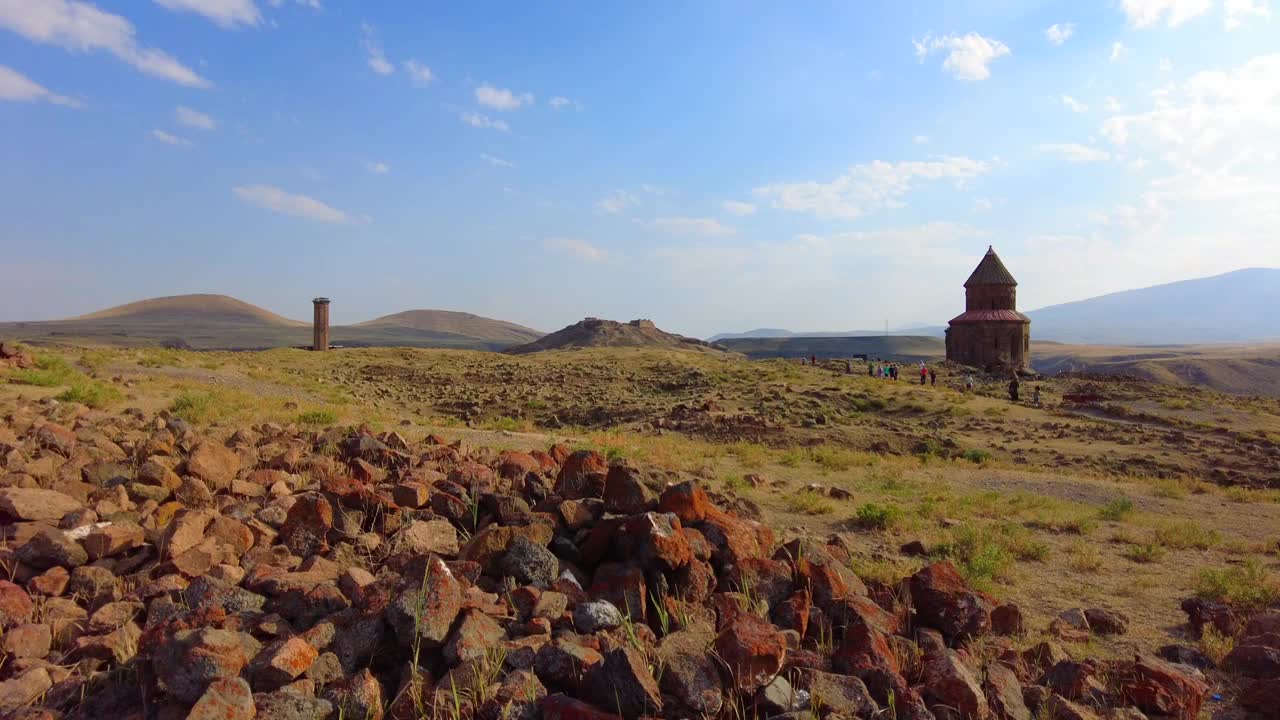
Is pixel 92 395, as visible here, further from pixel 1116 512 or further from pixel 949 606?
pixel 1116 512

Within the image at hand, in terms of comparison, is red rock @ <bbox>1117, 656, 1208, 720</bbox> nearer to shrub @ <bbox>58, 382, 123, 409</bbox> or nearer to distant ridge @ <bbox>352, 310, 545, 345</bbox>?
shrub @ <bbox>58, 382, 123, 409</bbox>

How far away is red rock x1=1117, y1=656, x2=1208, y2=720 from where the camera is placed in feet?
10.9

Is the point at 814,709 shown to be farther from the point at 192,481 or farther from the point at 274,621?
the point at 192,481

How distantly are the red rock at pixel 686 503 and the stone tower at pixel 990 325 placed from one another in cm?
3835

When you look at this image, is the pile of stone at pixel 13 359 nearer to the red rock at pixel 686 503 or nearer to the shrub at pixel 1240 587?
the red rock at pixel 686 503

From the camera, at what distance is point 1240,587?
18.3ft

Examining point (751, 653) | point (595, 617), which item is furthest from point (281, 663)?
point (751, 653)

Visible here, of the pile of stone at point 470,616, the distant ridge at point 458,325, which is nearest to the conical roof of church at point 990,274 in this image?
the pile of stone at point 470,616

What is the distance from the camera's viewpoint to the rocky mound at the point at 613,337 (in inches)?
2250

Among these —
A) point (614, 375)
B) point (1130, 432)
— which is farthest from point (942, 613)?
point (614, 375)

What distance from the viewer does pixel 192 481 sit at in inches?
206

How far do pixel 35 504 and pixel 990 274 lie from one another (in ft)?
145

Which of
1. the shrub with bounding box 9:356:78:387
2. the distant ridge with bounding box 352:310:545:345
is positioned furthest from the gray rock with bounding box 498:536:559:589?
the distant ridge with bounding box 352:310:545:345

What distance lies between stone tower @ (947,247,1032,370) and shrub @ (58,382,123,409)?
39.1m
